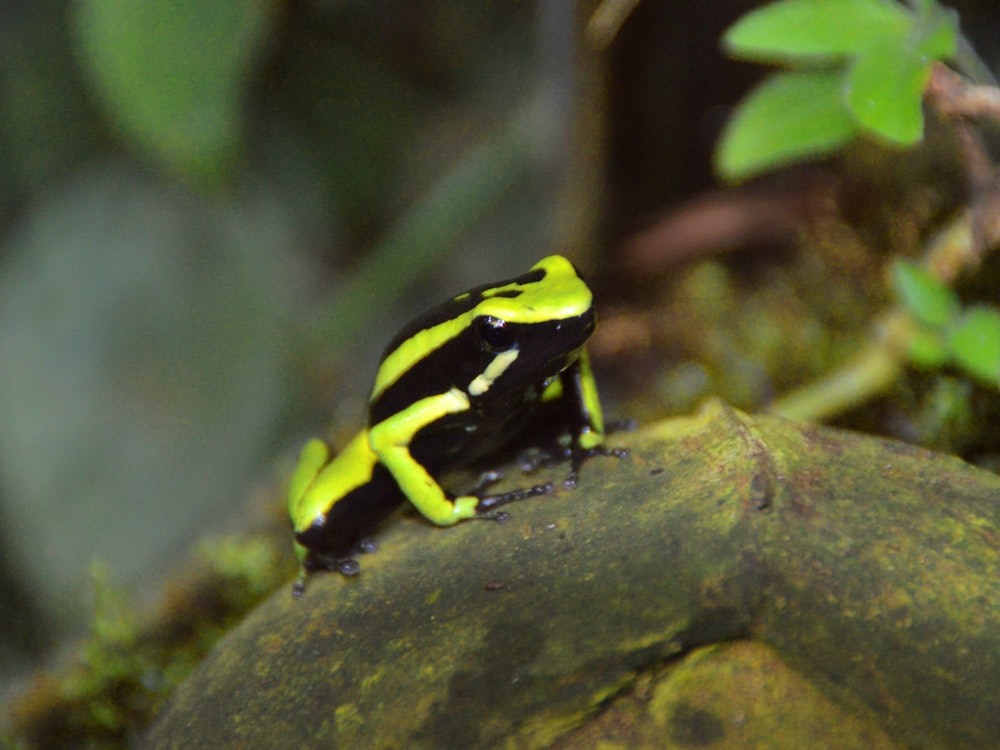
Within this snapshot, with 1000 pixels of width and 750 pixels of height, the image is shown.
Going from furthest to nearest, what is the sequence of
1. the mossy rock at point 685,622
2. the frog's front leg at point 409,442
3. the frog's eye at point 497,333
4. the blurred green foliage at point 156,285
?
the blurred green foliage at point 156,285
the frog's front leg at point 409,442
the frog's eye at point 497,333
the mossy rock at point 685,622

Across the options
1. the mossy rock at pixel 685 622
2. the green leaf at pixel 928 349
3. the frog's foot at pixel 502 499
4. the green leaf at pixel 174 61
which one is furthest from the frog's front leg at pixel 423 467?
the green leaf at pixel 174 61

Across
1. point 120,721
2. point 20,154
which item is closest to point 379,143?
point 20,154

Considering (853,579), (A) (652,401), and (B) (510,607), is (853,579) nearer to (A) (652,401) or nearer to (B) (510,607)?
(B) (510,607)

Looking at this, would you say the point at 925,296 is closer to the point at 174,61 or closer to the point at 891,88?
the point at 891,88

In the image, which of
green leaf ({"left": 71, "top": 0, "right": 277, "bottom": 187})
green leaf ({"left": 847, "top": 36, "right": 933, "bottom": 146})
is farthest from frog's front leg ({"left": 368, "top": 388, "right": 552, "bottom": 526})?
green leaf ({"left": 71, "top": 0, "right": 277, "bottom": 187})

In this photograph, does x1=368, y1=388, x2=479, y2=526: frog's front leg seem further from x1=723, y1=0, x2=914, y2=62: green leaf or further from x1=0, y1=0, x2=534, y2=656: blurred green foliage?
x1=0, y1=0, x2=534, y2=656: blurred green foliage

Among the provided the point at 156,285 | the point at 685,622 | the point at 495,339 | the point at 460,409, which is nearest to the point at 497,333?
the point at 495,339

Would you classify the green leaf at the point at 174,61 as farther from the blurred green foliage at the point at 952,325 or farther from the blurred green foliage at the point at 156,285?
the blurred green foliage at the point at 952,325

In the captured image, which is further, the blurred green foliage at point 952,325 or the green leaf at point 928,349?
the green leaf at point 928,349
